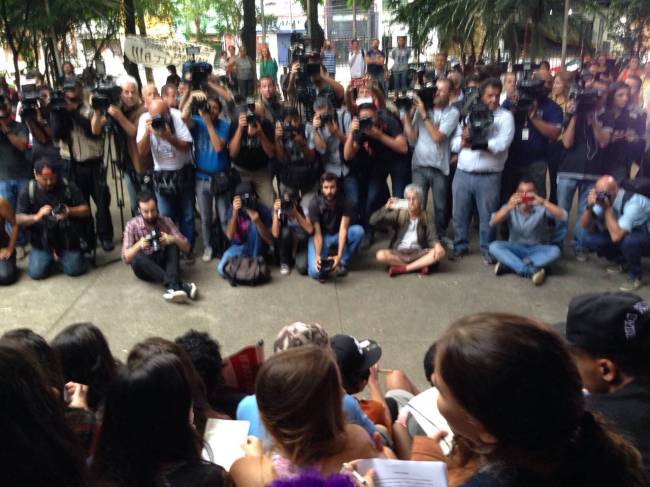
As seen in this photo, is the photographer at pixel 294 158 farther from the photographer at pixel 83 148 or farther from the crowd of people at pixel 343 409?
the crowd of people at pixel 343 409

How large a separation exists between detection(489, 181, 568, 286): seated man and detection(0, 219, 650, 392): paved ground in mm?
128

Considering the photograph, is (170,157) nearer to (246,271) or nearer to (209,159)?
(209,159)

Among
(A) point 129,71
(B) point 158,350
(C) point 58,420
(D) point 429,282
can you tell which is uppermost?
(A) point 129,71

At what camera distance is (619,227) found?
4.95 m

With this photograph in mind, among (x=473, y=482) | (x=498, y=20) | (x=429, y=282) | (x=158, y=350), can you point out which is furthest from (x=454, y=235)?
(x=498, y=20)

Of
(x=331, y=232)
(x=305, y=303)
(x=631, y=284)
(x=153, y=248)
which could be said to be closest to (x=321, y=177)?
(x=331, y=232)

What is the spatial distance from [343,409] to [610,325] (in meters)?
0.85

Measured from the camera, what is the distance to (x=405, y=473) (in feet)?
4.79

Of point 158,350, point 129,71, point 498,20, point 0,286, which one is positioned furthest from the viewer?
point 498,20

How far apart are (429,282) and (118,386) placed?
383 centimetres

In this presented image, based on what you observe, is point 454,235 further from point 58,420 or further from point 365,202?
point 58,420

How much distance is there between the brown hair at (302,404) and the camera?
5.48 ft

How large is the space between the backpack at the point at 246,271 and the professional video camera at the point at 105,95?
1855 millimetres

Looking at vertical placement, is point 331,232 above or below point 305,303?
above
